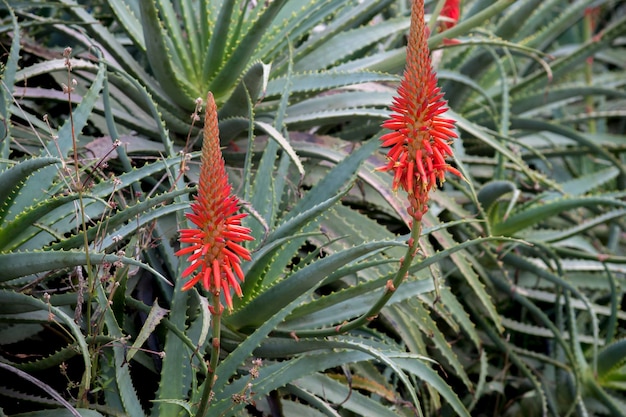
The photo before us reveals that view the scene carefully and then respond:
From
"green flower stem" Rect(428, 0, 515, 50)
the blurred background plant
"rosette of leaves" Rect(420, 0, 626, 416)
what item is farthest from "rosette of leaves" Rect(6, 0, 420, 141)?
"rosette of leaves" Rect(420, 0, 626, 416)

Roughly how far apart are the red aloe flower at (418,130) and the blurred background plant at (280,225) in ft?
0.69

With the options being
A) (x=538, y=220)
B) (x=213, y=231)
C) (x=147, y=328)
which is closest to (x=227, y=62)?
(x=147, y=328)

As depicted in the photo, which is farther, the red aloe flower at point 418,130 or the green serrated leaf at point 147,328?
the green serrated leaf at point 147,328

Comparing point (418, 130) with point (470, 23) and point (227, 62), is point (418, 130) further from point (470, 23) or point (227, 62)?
point (470, 23)

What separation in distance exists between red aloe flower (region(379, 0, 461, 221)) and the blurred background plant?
0.69 feet

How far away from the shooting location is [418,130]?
1053mm

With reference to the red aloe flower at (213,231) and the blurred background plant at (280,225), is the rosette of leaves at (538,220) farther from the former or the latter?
the red aloe flower at (213,231)

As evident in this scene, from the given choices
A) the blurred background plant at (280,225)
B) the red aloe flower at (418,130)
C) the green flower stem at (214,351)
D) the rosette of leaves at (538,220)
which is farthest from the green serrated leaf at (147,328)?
the rosette of leaves at (538,220)

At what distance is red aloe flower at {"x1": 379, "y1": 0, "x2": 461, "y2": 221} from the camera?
3.33ft

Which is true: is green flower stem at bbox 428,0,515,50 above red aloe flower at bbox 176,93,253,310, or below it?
above

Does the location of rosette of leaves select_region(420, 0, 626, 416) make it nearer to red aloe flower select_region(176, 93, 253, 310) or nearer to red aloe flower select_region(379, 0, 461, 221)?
red aloe flower select_region(379, 0, 461, 221)

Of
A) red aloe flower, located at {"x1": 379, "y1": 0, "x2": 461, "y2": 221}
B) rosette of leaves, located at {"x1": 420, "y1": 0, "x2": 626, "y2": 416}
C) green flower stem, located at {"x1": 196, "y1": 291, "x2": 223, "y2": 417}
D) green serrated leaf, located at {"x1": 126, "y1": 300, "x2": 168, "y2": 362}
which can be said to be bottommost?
green flower stem, located at {"x1": 196, "y1": 291, "x2": 223, "y2": 417}

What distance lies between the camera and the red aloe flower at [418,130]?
1.01m

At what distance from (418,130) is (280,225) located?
1.64 ft
